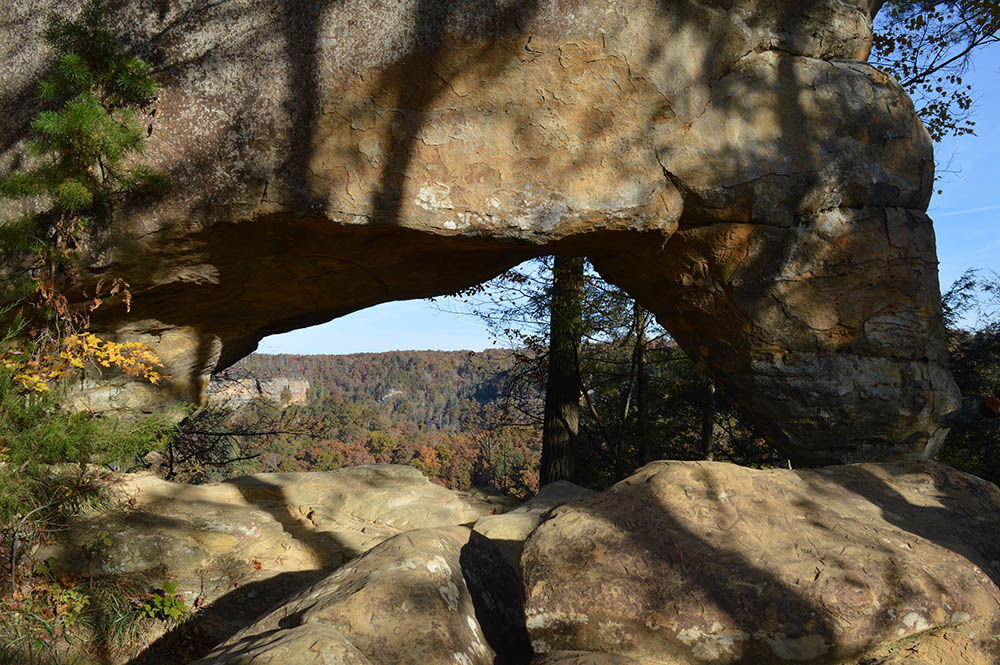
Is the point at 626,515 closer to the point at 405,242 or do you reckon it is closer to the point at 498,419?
the point at 405,242

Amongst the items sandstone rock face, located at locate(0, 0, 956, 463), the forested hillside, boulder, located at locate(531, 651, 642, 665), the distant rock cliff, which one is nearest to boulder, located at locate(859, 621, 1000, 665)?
boulder, located at locate(531, 651, 642, 665)

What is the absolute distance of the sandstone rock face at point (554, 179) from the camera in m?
5.27

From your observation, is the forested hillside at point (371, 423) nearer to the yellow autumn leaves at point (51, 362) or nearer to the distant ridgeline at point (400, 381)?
the distant ridgeline at point (400, 381)

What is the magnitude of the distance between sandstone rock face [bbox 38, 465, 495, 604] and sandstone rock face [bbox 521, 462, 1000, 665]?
9.20 feet

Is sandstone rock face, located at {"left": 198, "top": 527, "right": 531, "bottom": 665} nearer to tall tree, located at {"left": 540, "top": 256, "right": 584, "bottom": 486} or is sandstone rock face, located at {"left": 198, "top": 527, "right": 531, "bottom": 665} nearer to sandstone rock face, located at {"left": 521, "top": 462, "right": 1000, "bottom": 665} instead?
sandstone rock face, located at {"left": 521, "top": 462, "right": 1000, "bottom": 665}

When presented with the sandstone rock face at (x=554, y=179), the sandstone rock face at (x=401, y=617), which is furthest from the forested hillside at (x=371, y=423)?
the sandstone rock face at (x=401, y=617)

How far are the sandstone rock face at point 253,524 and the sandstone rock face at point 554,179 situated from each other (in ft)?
3.54

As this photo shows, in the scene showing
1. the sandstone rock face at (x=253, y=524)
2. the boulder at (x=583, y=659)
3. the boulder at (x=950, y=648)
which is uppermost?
the boulder at (x=950, y=648)

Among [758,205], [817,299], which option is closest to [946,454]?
[817,299]

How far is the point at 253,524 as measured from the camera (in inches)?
235

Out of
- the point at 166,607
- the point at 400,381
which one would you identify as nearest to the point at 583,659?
the point at 166,607

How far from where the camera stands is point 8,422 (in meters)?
4.27

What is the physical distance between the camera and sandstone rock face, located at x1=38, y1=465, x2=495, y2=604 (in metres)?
5.07

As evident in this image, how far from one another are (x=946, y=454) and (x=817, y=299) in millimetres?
5711
